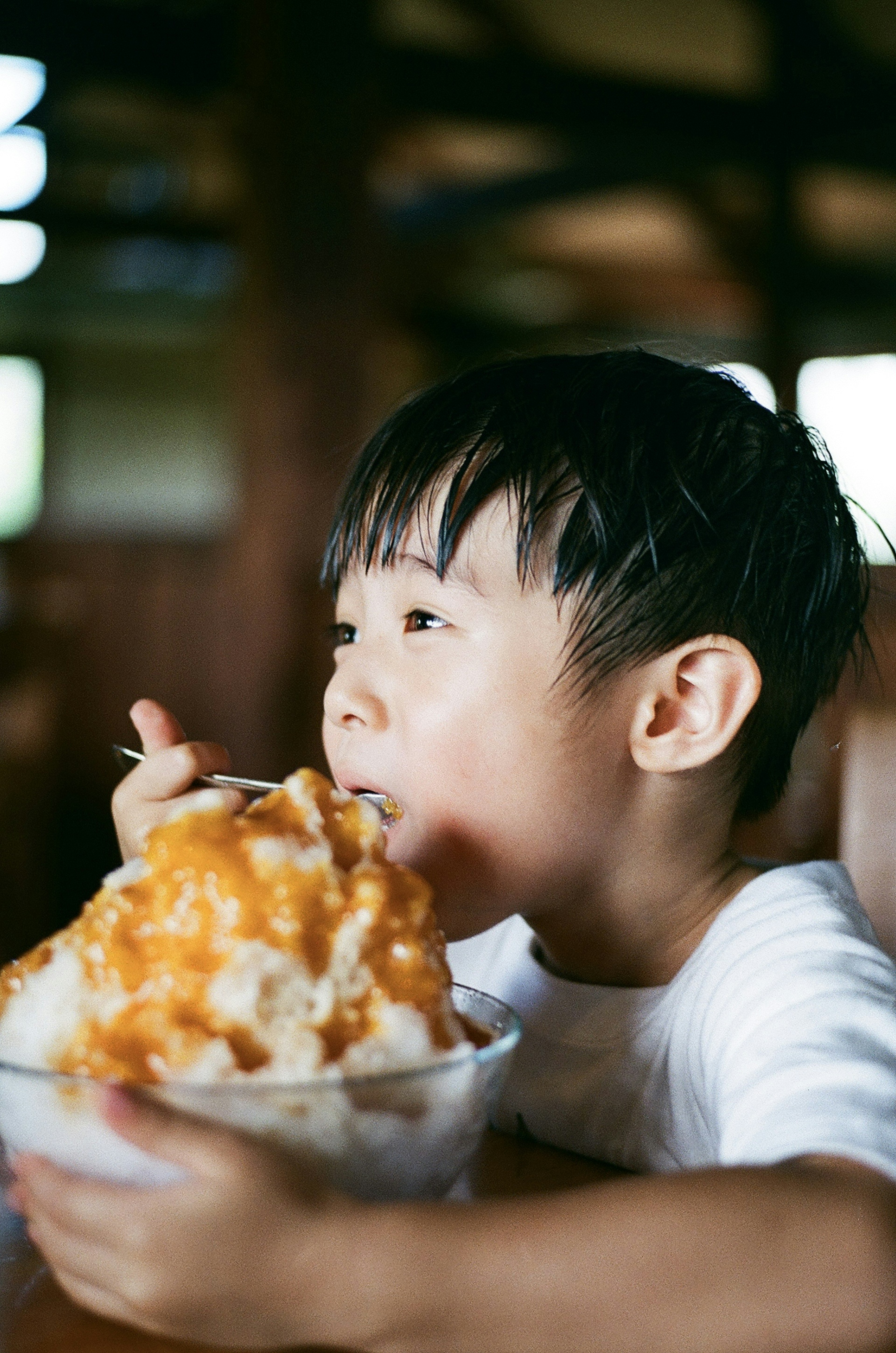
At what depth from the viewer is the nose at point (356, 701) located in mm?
778

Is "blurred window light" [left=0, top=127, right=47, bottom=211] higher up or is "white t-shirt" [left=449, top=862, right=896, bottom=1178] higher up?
"blurred window light" [left=0, top=127, right=47, bottom=211]

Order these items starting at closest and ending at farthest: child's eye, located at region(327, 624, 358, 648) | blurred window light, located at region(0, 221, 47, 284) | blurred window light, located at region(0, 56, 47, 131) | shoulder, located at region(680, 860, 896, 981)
A: shoulder, located at region(680, 860, 896, 981) < child's eye, located at region(327, 624, 358, 648) < blurred window light, located at region(0, 56, 47, 131) < blurred window light, located at region(0, 221, 47, 284)

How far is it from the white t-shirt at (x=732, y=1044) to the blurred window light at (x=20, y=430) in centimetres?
802

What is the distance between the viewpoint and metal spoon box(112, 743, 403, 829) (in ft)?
2.55

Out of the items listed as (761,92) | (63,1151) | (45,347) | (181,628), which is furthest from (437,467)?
(45,347)

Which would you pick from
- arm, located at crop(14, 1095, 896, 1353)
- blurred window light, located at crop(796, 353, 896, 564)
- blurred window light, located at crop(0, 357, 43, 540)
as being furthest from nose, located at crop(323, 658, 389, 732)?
blurred window light, located at crop(0, 357, 43, 540)

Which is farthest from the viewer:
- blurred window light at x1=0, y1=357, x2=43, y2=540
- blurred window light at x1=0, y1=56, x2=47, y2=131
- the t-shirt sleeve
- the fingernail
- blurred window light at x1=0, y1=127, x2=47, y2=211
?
blurred window light at x1=0, y1=357, x2=43, y2=540

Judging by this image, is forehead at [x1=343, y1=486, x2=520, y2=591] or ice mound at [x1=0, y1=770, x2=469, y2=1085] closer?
ice mound at [x1=0, y1=770, x2=469, y2=1085]

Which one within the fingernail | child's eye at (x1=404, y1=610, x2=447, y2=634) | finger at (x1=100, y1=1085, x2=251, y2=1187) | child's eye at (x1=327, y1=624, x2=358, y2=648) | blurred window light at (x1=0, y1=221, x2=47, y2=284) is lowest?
finger at (x1=100, y1=1085, x2=251, y2=1187)

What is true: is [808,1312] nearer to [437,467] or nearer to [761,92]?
[437,467]

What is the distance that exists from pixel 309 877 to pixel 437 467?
0.37m

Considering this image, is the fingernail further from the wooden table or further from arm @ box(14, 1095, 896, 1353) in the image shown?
the wooden table

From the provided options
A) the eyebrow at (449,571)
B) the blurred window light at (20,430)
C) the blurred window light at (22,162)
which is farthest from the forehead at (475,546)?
the blurred window light at (20,430)

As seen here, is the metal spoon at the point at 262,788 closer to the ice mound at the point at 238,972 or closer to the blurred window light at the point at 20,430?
the ice mound at the point at 238,972
